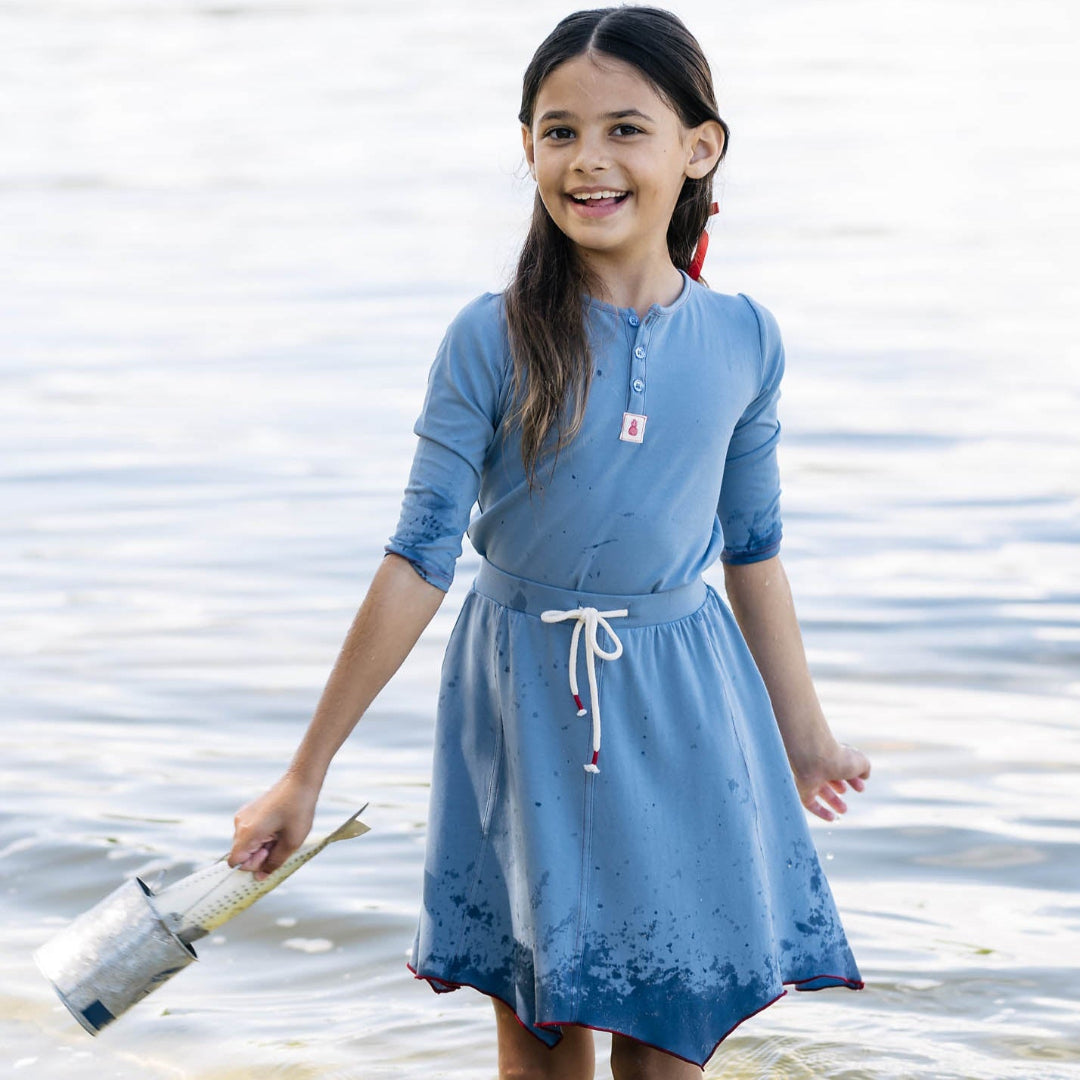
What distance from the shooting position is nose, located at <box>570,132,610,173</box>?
2406 millimetres

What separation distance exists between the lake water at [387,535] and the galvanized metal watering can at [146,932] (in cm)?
95

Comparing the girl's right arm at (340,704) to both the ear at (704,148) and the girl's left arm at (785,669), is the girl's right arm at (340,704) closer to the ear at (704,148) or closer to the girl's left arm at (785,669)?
the girl's left arm at (785,669)

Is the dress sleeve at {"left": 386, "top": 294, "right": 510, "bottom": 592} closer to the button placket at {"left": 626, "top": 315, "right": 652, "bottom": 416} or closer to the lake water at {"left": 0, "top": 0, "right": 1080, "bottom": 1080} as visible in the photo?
the button placket at {"left": 626, "top": 315, "right": 652, "bottom": 416}

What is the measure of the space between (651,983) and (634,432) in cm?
69

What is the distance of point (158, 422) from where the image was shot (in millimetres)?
8031

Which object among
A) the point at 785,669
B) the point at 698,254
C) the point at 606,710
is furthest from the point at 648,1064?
the point at 698,254

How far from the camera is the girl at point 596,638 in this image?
238cm

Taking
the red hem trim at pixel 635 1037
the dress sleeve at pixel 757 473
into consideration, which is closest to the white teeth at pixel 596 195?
the dress sleeve at pixel 757 473

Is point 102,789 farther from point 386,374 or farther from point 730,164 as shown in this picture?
point 730,164

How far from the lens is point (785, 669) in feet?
8.83

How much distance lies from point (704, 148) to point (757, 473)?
0.44m

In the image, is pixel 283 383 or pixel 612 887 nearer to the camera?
pixel 612 887

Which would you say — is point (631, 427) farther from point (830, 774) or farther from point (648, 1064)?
point (648, 1064)

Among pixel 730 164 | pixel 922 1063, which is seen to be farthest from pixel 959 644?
pixel 730 164
